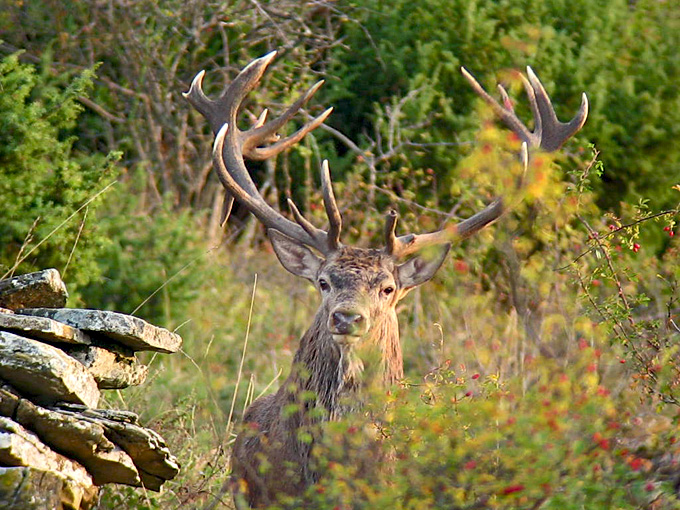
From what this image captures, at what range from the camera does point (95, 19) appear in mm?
11984

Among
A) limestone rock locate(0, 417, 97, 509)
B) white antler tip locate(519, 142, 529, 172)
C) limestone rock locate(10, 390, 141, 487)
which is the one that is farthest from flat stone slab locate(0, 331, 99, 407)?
white antler tip locate(519, 142, 529, 172)

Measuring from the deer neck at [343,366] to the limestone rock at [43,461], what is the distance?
1.22m

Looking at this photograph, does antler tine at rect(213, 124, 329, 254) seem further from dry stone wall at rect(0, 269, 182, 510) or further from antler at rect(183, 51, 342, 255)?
dry stone wall at rect(0, 269, 182, 510)

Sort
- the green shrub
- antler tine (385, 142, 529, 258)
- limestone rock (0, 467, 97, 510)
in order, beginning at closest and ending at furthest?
limestone rock (0, 467, 97, 510), antler tine (385, 142, 529, 258), the green shrub

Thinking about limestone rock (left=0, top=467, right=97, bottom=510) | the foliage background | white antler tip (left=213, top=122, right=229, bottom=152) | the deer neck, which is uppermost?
limestone rock (left=0, top=467, right=97, bottom=510)

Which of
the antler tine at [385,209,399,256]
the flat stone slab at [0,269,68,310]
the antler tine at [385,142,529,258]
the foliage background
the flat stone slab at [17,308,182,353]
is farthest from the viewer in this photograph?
the antler tine at [385,142,529,258]

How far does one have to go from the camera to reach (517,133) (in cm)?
770

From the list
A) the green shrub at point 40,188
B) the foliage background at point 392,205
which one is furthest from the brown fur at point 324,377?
the green shrub at point 40,188

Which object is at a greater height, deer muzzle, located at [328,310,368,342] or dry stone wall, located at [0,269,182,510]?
dry stone wall, located at [0,269,182,510]

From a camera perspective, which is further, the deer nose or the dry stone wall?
the deer nose

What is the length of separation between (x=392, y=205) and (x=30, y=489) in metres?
6.78

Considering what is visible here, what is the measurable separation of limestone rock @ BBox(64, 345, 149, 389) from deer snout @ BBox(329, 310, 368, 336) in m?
0.96

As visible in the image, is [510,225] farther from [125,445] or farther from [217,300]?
[125,445]

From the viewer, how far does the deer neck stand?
6480 millimetres
